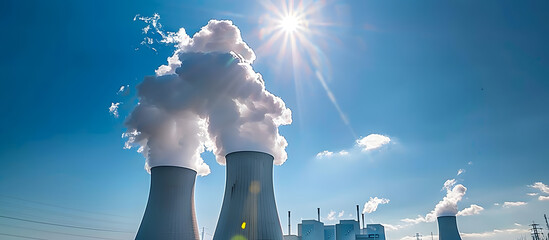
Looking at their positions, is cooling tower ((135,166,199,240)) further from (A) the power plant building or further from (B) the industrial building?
(A) the power plant building

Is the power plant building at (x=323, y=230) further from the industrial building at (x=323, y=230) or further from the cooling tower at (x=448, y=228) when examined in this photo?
the cooling tower at (x=448, y=228)

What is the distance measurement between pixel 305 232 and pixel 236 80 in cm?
3700

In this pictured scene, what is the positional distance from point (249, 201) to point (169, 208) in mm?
4166

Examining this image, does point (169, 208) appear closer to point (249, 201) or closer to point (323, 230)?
point (249, 201)

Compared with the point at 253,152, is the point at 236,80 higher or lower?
higher

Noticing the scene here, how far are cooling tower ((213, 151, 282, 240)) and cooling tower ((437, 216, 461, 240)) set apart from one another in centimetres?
1912

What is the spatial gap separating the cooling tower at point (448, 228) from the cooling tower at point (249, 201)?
1912 centimetres

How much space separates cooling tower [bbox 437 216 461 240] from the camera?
2661 centimetres

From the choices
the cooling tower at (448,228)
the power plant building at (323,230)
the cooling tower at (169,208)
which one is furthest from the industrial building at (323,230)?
the cooling tower at (169,208)

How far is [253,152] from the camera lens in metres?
14.0

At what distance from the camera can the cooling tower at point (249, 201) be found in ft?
42.2

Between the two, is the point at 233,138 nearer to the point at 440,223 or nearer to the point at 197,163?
the point at 197,163

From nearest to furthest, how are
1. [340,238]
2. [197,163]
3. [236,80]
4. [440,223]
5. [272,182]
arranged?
[272,182]
[236,80]
[197,163]
[440,223]
[340,238]

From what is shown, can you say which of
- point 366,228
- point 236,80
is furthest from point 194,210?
point 366,228
